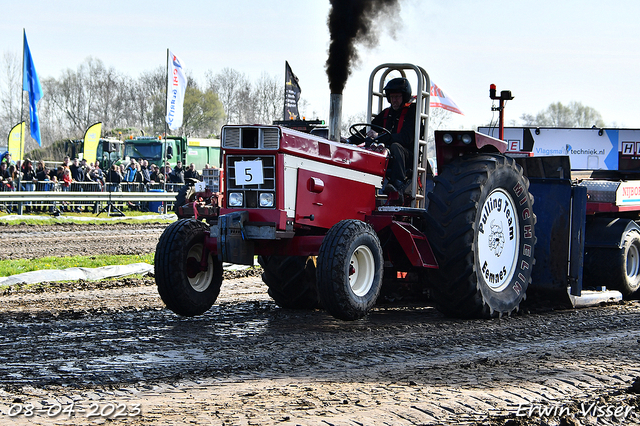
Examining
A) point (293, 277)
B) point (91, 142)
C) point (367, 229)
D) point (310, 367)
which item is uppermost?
point (91, 142)

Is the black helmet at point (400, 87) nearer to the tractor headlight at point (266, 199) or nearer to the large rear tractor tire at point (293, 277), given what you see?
the large rear tractor tire at point (293, 277)

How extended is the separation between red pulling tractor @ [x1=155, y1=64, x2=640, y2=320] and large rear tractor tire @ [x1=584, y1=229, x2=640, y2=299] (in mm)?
914

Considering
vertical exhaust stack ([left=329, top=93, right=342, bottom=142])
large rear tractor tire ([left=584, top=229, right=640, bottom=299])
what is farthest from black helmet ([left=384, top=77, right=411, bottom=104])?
large rear tractor tire ([left=584, top=229, right=640, bottom=299])

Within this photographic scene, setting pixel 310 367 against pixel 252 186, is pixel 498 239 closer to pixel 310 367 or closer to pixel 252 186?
pixel 252 186

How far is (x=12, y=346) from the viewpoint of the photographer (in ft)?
18.5

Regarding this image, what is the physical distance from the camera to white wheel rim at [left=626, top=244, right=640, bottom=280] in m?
9.09

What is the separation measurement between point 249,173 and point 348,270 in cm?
122

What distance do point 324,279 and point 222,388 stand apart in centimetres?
190

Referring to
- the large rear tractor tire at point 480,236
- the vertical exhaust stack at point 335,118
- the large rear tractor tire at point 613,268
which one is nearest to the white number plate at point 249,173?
the vertical exhaust stack at point 335,118

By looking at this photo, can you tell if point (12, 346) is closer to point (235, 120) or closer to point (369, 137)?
point (369, 137)

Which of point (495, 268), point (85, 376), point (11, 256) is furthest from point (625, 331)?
point (11, 256)

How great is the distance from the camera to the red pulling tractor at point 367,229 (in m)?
6.50

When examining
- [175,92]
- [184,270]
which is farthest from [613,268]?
[175,92]

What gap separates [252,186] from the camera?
6660 millimetres
